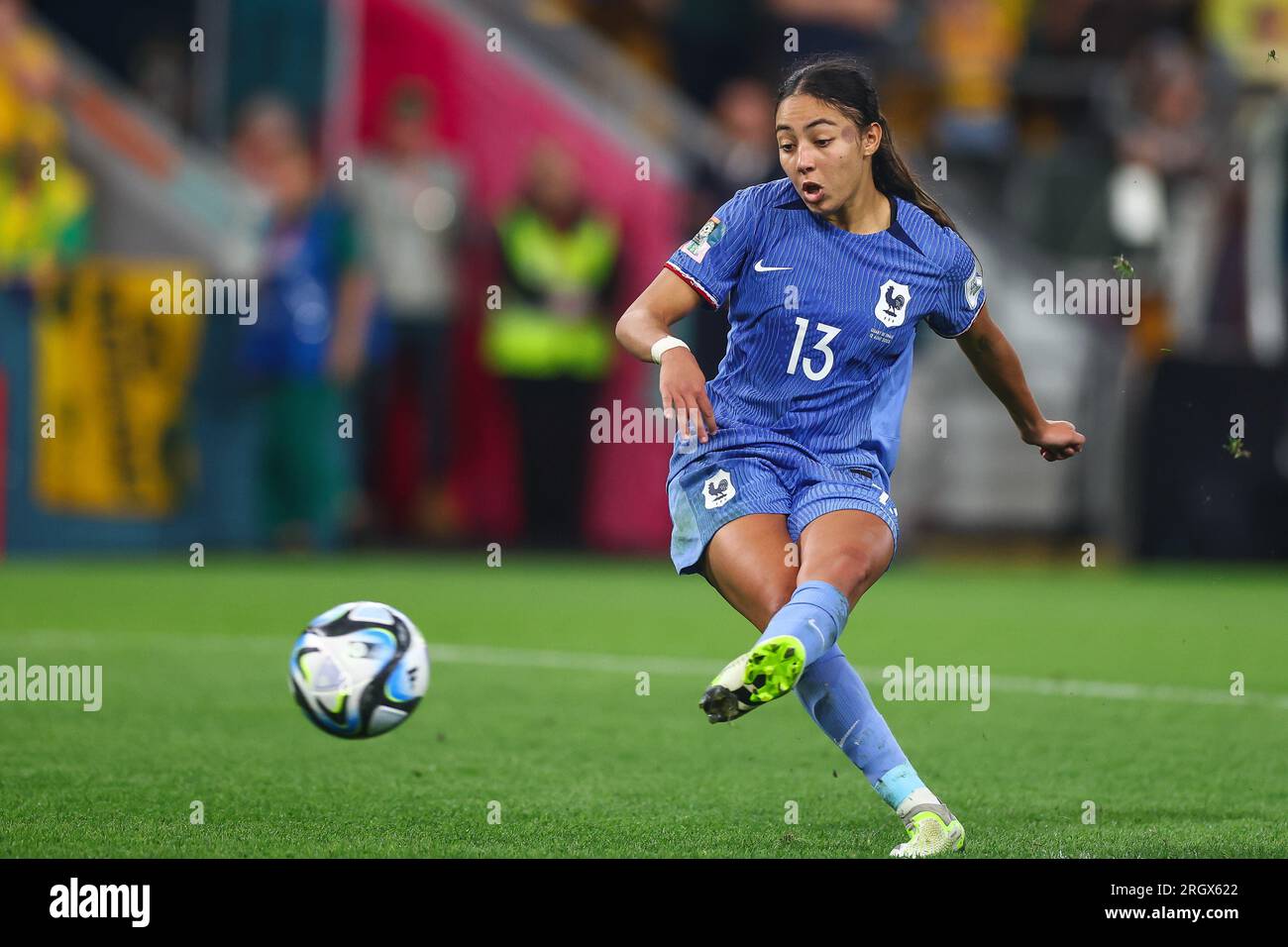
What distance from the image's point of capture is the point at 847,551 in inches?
201

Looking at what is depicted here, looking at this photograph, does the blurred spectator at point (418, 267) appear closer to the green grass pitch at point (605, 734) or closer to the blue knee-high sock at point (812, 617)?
the green grass pitch at point (605, 734)

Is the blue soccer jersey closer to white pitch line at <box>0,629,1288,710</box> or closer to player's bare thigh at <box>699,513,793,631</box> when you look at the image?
player's bare thigh at <box>699,513,793,631</box>

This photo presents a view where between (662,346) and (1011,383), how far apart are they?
1169 mm

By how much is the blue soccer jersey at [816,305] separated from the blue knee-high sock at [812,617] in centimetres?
54

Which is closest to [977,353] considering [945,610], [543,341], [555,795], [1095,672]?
[555,795]

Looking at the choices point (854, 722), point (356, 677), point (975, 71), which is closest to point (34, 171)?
point (975, 71)

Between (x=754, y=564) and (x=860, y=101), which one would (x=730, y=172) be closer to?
(x=860, y=101)

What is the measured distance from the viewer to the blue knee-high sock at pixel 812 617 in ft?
15.8

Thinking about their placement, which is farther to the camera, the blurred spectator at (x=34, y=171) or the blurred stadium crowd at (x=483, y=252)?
the blurred spectator at (x=34, y=171)

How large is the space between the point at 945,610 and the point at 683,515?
6.23m

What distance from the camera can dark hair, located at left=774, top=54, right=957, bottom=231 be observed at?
522 cm

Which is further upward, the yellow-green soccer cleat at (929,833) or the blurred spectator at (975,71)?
the blurred spectator at (975,71)

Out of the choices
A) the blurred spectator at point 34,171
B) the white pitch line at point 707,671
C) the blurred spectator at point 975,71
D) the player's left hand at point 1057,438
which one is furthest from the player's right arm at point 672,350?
the blurred spectator at point 975,71

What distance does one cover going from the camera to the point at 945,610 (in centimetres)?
1145
